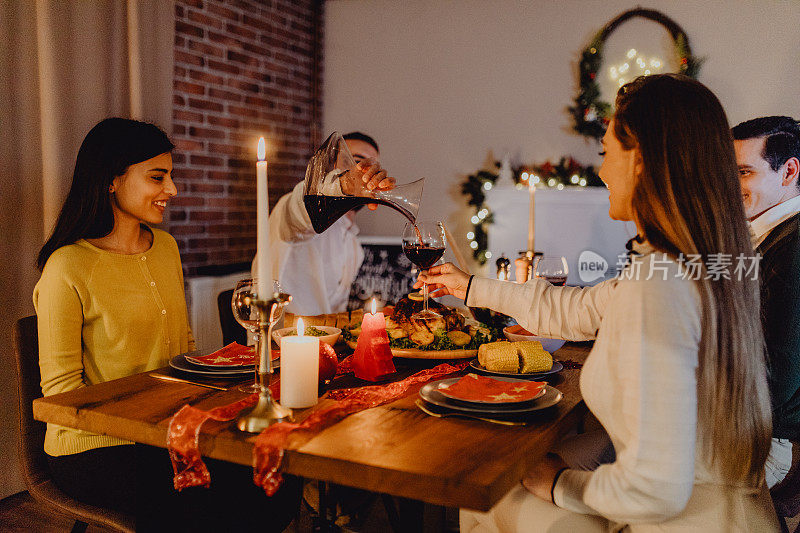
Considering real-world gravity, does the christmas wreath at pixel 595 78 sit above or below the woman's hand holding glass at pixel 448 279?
above

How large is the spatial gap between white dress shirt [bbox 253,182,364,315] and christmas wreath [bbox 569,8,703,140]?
1647 millimetres

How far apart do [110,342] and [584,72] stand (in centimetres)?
325

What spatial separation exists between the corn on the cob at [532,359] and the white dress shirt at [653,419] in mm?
338

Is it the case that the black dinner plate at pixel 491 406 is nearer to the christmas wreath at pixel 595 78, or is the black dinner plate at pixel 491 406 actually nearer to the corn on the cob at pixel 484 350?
the corn on the cob at pixel 484 350

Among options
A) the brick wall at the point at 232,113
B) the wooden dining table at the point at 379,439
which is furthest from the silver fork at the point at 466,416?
the brick wall at the point at 232,113

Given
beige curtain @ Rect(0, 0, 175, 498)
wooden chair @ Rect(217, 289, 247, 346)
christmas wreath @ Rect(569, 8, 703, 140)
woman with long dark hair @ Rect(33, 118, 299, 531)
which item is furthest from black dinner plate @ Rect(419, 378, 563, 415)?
christmas wreath @ Rect(569, 8, 703, 140)

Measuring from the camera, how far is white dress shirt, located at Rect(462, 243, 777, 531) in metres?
0.98

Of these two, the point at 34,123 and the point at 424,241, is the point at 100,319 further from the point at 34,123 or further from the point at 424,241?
the point at 34,123

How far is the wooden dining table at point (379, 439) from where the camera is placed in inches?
37.4

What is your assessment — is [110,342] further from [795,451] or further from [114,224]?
[795,451]

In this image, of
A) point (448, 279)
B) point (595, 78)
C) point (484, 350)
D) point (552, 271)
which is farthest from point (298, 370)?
point (595, 78)

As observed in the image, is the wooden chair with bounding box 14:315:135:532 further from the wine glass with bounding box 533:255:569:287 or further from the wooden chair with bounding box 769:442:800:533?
the wooden chair with bounding box 769:442:800:533

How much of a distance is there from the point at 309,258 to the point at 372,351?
1.73m

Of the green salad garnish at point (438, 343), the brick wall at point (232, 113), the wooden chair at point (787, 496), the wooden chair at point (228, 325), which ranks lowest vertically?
the wooden chair at point (787, 496)
